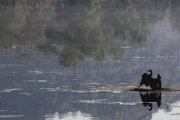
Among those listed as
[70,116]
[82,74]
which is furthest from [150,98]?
[82,74]

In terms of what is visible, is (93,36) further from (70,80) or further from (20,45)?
(70,80)

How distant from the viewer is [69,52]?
49625 millimetres

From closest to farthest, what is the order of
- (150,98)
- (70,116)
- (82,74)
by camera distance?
(70,116) < (150,98) < (82,74)

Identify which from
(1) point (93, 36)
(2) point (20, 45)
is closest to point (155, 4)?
(1) point (93, 36)

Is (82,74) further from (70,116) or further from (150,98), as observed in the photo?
(70,116)

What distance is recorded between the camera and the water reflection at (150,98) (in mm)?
28609

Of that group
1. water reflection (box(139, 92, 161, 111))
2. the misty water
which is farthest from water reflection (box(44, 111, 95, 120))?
water reflection (box(139, 92, 161, 111))

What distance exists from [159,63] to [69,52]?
23.3ft

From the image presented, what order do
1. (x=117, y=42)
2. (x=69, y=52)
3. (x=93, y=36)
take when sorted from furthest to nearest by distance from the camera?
(x=93, y=36)
(x=117, y=42)
(x=69, y=52)

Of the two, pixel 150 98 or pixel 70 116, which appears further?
pixel 150 98

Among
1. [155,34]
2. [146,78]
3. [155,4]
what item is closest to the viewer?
[146,78]

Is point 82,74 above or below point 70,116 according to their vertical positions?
above

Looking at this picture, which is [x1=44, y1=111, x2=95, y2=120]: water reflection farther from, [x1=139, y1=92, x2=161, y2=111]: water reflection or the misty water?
[x1=139, y1=92, x2=161, y2=111]: water reflection

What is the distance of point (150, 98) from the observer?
29719 millimetres
